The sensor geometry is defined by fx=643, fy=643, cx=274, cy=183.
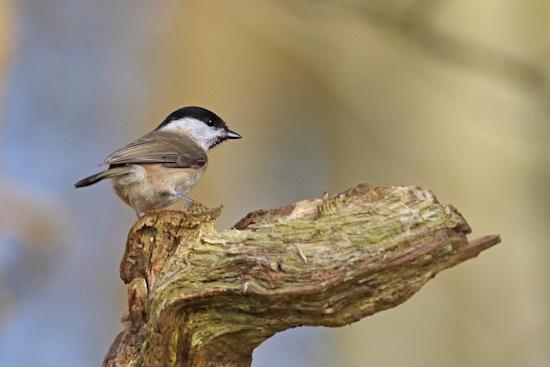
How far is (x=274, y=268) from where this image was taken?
2055 millimetres

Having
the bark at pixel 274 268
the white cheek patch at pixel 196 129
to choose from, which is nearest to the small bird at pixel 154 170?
the white cheek patch at pixel 196 129

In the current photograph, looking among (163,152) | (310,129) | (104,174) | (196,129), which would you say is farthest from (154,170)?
(310,129)

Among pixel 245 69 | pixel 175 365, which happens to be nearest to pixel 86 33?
pixel 245 69

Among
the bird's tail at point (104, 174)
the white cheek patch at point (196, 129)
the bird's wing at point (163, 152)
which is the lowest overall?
the bird's tail at point (104, 174)

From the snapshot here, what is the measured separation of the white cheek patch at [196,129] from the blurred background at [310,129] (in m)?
1.07

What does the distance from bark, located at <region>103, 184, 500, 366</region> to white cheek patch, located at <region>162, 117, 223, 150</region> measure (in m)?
1.83

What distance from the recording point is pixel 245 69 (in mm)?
5715

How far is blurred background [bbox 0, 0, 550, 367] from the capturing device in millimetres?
4719

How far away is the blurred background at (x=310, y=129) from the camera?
15.5 feet

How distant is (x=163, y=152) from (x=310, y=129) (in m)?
2.38

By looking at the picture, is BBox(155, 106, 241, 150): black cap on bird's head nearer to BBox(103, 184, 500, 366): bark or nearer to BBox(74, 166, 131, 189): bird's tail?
BBox(74, 166, 131, 189): bird's tail

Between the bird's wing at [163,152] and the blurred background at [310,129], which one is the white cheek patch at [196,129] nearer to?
the bird's wing at [163,152]

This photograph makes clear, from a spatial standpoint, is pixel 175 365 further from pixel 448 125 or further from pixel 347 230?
pixel 448 125

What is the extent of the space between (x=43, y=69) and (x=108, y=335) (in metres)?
2.25
